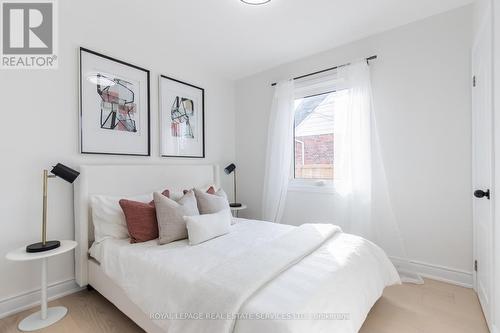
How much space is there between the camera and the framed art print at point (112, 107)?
7.48 ft

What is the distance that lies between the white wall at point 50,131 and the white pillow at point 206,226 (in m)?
1.16

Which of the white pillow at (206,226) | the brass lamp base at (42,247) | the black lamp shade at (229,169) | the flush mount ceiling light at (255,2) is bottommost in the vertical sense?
the brass lamp base at (42,247)

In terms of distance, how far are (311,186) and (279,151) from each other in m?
0.63

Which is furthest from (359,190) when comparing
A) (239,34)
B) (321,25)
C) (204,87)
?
(204,87)

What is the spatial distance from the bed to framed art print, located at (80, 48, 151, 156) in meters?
0.31

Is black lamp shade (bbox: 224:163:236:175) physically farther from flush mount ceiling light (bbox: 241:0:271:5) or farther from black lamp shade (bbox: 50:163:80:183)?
flush mount ceiling light (bbox: 241:0:271:5)

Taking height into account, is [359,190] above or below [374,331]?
above

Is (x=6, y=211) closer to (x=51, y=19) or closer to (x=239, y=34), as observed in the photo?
(x=51, y=19)

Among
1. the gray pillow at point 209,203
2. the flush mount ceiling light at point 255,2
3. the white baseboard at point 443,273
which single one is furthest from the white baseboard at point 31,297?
the white baseboard at point 443,273

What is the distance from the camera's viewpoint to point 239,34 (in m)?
2.62

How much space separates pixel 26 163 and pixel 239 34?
2306mm

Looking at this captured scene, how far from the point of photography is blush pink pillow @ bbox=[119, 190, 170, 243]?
6.52ft

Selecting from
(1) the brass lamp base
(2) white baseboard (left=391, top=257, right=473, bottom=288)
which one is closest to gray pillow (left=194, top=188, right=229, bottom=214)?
(1) the brass lamp base

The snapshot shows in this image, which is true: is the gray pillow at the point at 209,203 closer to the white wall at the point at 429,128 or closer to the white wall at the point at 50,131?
the white wall at the point at 50,131
